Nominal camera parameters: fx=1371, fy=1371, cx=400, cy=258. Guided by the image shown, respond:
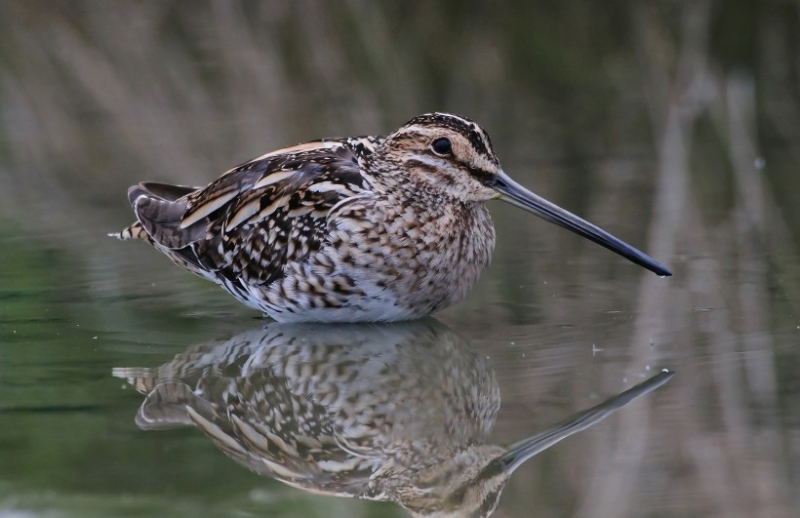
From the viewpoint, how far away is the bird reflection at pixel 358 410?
4.50 m

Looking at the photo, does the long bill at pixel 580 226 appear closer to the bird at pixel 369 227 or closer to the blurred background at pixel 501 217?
the bird at pixel 369 227

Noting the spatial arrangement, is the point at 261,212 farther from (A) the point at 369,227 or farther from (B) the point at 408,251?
(B) the point at 408,251

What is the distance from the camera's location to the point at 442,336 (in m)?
6.28

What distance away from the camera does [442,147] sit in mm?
6582

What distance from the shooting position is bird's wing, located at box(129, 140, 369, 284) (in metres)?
6.62

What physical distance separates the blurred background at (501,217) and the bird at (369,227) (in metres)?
0.27

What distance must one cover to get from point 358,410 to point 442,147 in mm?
1809

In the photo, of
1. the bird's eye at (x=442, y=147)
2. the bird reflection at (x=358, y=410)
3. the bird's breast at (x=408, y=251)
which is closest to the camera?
the bird reflection at (x=358, y=410)

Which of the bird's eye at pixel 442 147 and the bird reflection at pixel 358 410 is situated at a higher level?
the bird's eye at pixel 442 147

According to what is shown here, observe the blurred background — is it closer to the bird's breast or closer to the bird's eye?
the bird's breast

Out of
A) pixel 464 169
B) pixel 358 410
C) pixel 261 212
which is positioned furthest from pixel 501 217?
pixel 358 410

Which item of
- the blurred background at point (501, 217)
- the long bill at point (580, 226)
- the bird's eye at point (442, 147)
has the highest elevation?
the bird's eye at point (442, 147)

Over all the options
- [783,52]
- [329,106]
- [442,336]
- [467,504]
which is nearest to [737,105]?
[783,52]

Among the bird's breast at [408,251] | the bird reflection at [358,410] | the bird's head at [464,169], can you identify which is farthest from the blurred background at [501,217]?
the bird's head at [464,169]
